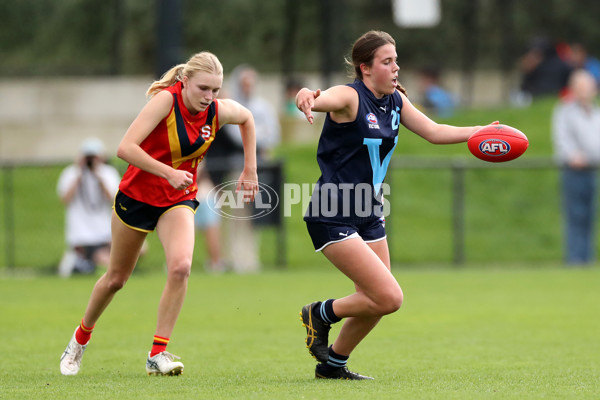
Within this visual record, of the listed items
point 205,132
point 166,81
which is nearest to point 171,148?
point 205,132

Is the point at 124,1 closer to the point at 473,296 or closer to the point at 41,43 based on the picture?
the point at 41,43

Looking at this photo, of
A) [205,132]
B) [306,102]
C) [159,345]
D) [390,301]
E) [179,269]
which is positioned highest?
[306,102]

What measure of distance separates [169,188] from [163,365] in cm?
107

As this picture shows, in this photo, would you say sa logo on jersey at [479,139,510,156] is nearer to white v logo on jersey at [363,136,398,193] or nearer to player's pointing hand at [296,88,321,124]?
white v logo on jersey at [363,136,398,193]

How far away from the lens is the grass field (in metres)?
5.96

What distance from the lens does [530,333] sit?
8.72 metres

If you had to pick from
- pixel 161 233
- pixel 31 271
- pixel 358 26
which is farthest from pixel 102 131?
pixel 161 233

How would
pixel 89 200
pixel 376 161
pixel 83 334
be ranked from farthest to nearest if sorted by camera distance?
pixel 89 200
pixel 83 334
pixel 376 161

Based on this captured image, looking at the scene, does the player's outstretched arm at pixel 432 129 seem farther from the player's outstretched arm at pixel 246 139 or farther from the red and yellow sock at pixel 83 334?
the red and yellow sock at pixel 83 334

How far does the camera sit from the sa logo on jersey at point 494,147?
20.6 ft

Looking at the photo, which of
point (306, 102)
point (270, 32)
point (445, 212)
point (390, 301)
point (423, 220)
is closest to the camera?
point (306, 102)

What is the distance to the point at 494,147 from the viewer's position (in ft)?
20.6

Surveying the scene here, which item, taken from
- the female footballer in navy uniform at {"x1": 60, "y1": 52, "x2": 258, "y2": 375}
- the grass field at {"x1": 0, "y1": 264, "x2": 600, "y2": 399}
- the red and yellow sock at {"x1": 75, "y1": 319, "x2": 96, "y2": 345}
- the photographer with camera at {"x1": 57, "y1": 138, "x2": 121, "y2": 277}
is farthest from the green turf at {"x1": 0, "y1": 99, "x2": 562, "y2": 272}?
the female footballer in navy uniform at {"x1": 60, "y1": 52, "x2": 258, "y2": 375}

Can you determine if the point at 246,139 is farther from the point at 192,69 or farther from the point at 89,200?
the point at 89,200
